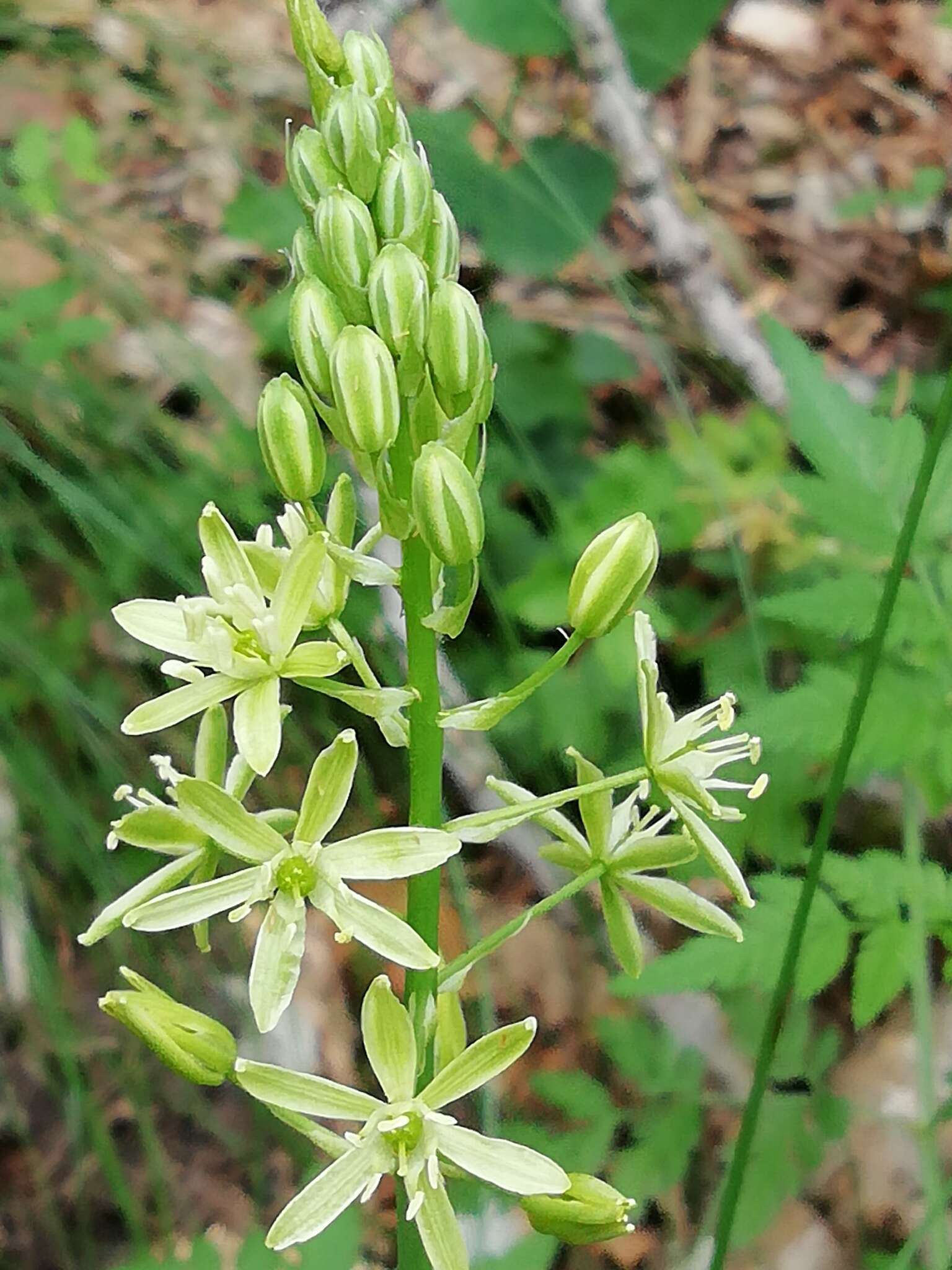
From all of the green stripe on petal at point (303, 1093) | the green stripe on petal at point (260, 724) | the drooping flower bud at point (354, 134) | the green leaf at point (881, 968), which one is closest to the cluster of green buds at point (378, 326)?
the drooping flower bud at point (354, 134)

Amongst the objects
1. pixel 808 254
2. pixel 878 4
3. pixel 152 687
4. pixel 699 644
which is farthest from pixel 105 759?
pixel 878 4

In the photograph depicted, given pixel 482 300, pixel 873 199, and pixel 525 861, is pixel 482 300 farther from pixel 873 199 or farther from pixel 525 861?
pixel 525 861

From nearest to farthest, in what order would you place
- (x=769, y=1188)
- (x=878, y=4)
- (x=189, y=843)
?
(x=189, y=843) → (x=769, y=1188) → (x=878, y=4)

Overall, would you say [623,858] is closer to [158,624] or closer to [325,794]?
[325,794]

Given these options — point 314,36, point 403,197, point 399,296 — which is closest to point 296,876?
point 399,296

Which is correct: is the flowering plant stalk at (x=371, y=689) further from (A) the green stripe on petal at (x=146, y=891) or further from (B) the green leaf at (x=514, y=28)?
(B) the green leaf at (x=514, y=28)
